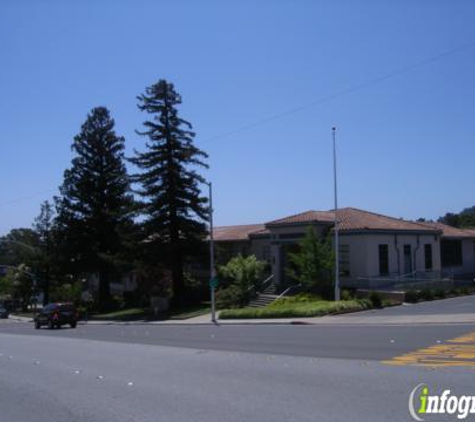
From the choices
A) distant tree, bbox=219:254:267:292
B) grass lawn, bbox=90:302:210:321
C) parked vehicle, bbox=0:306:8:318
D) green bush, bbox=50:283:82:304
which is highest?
distant tree, bbox=219:254:267:292

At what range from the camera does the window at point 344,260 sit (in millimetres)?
42594

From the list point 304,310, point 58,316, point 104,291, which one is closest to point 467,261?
point 304,310

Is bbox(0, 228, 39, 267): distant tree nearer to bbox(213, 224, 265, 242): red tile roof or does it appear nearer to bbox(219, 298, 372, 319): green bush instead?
bbox(213, 224, 265, 242): red tile roof

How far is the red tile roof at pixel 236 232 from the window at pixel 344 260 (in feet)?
32.9

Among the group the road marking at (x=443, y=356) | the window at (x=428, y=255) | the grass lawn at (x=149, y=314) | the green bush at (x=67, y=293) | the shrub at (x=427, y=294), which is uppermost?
the window at (x=428, y=255)

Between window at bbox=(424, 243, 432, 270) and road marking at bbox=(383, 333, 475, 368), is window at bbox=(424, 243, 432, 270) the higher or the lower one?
the higher one

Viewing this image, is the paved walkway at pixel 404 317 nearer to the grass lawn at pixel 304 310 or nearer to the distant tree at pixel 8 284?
the grass lawn at pixel 304 310

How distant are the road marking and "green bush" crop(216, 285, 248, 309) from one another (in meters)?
27.4

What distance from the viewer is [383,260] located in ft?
141

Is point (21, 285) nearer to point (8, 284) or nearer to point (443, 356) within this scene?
point (8, 284)

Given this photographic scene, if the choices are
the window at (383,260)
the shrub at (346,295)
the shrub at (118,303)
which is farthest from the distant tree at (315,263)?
the shrub at (118,303)

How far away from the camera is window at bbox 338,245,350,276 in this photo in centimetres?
4259

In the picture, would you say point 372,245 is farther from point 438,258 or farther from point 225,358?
point 225,358

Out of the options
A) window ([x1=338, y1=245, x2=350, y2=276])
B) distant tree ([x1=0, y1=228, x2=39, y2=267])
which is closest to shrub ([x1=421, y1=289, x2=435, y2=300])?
window ([x1=338, y1=245, x2=350, y2=276])
